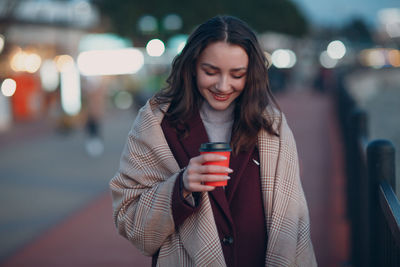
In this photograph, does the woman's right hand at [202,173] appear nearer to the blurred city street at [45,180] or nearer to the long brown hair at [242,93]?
the long brown hair at [242,93]

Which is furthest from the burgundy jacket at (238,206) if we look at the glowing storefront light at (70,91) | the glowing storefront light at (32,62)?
the glowing storefront light at (32,62)

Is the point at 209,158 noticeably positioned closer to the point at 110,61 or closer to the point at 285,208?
the point at 285,208

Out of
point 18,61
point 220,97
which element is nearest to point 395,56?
point 18,61

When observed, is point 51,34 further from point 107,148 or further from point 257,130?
point 257,130

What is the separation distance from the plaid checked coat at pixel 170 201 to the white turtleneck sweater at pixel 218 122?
0.15 metres

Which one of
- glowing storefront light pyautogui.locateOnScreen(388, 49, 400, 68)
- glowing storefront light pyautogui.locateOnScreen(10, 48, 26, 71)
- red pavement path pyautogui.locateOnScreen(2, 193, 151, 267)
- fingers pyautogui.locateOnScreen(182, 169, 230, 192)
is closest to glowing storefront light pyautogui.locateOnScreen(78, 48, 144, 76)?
glowing storefront light pyautogui.locateOnScreen(10, 48, 26, 71)

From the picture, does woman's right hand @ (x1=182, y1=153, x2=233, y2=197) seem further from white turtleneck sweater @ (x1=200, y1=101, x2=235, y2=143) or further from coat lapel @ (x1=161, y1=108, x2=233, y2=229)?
white turtleneck sweater @ (x1=200, y1=101, x2=235, y2=143)

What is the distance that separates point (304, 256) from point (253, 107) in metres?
0.67

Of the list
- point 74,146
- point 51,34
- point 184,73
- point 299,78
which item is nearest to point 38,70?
point 51,34

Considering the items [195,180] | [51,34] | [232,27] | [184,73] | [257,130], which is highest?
[51,34]

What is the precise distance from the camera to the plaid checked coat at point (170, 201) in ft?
7.12

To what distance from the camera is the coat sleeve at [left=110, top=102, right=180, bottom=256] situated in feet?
7.17

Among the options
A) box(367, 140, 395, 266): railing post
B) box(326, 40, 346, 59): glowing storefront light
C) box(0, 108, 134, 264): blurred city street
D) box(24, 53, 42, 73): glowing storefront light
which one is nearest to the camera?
box(367, 140, 395, 266): railing post

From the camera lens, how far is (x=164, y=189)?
2.17 m
